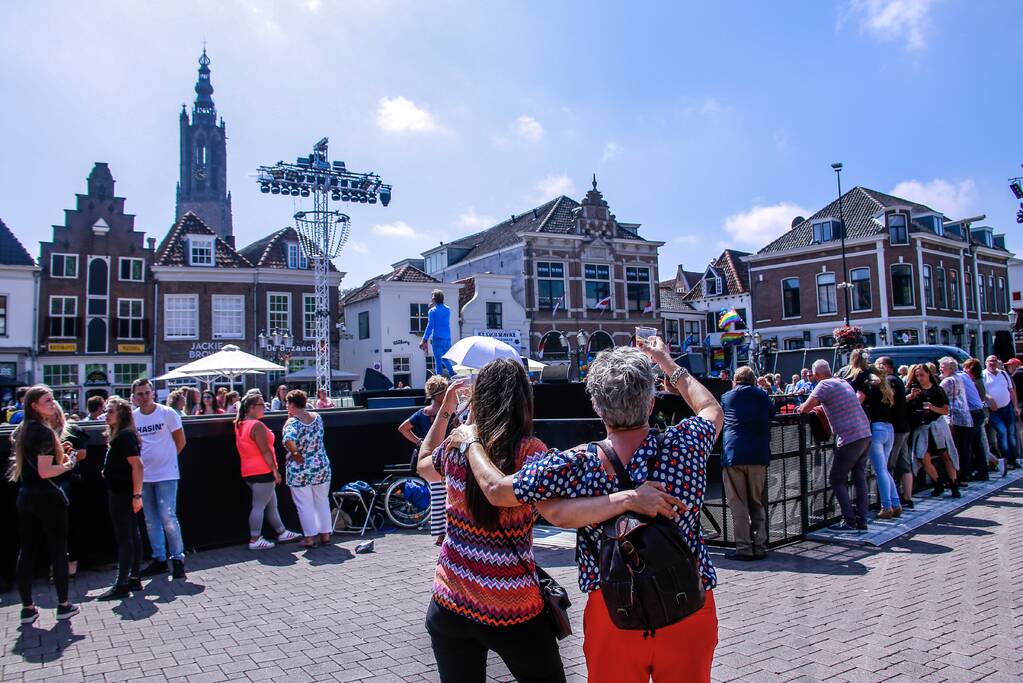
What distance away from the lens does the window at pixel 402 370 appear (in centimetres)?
3625

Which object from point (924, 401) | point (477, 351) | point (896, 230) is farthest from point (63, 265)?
point (896, 230)

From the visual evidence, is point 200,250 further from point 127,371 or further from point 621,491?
point 621,491

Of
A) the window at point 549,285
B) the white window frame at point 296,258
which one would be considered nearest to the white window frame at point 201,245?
the white window frame at point 296,258

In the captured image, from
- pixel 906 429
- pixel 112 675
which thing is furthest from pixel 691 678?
pixel 906 429

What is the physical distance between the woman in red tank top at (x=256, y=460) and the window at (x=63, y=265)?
28.8 metres

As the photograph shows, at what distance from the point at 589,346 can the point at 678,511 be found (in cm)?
3937

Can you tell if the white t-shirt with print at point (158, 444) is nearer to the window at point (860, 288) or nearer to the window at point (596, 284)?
the window at point (596, 284)

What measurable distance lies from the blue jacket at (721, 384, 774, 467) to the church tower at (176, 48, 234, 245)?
10242 cm

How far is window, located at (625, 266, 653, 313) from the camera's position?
143 ft

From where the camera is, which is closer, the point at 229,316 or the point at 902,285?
the point at 229,316

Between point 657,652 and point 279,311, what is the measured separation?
3477 cm

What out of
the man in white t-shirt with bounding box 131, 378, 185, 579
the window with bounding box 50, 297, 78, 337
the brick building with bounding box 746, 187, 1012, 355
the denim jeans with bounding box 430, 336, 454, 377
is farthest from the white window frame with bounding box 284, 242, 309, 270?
the man in white t-shirt with bounding box 131, 378, 185, 579

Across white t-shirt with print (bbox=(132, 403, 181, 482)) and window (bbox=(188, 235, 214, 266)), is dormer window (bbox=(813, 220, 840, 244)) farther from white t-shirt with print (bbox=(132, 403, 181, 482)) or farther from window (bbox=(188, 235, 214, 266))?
white t-shirt with print (bbox=(132, 403, 181, 482))

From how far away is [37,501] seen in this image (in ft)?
18.8
